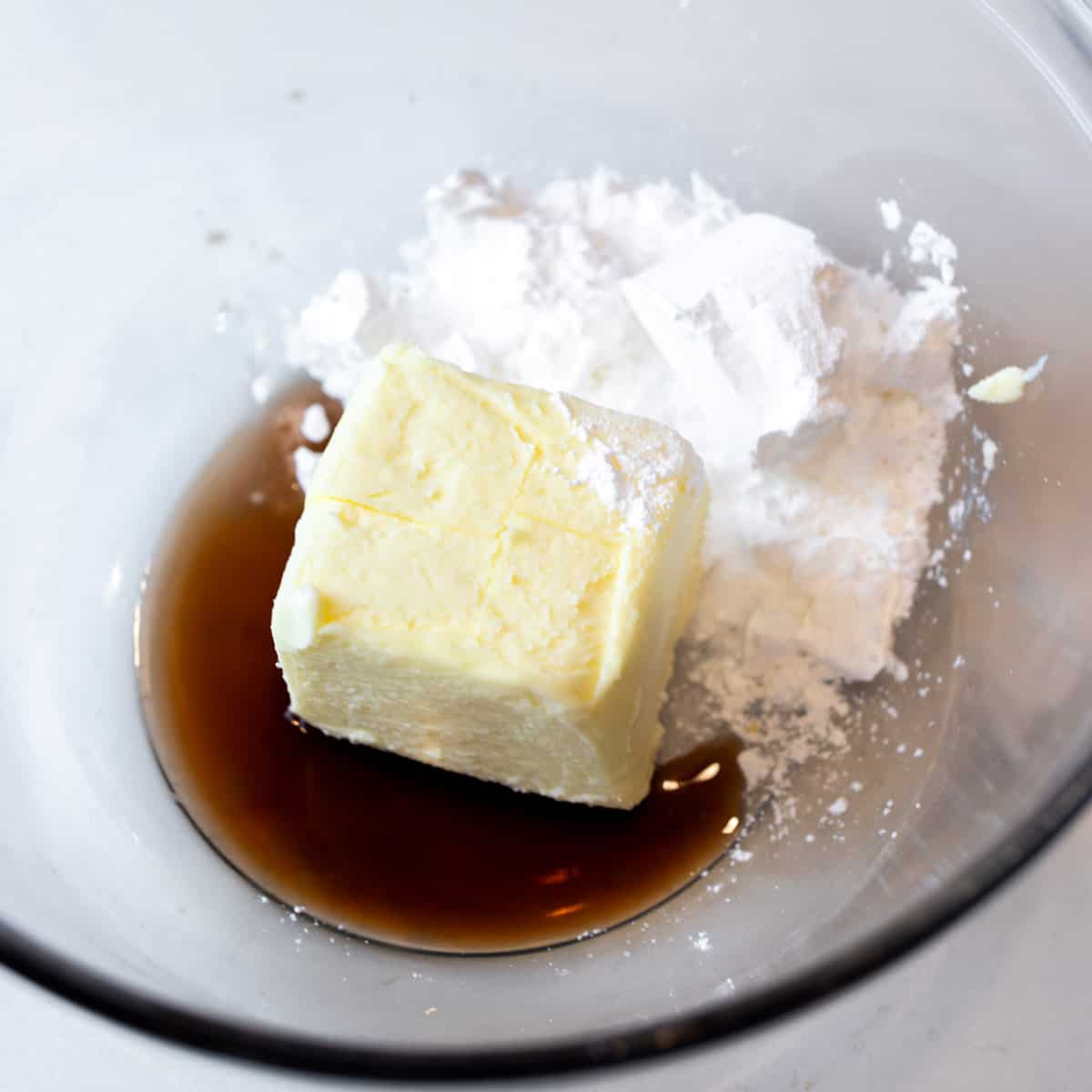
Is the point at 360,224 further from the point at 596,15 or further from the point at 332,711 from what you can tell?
the point at 332,711

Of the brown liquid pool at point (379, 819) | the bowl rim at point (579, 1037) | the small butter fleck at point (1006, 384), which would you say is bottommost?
the brown liquid pool at point (379, 819)

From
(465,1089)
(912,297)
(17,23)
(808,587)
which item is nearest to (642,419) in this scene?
(808,587)

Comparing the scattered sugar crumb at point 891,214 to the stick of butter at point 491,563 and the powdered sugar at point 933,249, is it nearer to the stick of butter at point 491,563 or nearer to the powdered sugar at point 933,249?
the powdered sugar at point 933,249

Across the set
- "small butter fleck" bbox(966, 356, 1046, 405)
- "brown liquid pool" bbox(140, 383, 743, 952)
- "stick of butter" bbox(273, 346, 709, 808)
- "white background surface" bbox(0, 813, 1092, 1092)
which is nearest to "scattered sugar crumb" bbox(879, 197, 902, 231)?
"small butter fleck" bbox(966, 356, 1046, 405)

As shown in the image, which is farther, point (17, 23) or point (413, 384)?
point (17, 23)

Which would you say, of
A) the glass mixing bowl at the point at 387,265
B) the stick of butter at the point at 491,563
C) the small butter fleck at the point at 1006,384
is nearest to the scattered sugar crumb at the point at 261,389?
the glass mixing bowl at the point at 387,265

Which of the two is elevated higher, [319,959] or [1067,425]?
[1067,425]
